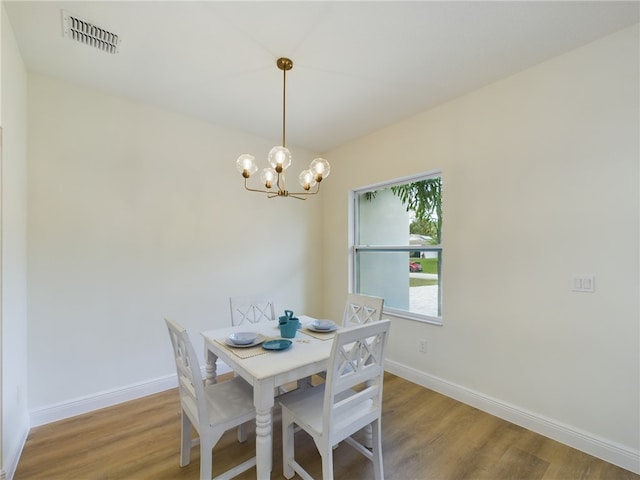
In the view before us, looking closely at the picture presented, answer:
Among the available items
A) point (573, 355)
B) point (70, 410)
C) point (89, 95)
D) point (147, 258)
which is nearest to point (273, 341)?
point (147, 258)

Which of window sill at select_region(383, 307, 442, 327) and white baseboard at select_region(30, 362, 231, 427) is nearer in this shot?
white baseboard at select_region(30, 362, 231, 427)

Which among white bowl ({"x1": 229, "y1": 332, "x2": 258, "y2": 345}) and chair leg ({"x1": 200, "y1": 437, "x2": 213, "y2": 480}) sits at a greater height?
white bowl ({"x1": 229, "y1": 332, "x2": 258, "y2": 345})

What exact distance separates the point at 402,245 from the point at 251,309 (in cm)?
174

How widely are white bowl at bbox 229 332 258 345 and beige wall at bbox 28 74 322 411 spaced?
1299 millimetres

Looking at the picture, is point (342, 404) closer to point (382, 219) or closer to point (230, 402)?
point (230, 402)

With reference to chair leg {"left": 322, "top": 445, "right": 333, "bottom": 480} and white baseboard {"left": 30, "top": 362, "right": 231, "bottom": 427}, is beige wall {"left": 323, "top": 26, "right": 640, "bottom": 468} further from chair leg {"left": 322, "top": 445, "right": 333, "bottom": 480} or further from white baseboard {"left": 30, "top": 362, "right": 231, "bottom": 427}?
white baseboard {"left": 30, "top": 362, "right": 231, "bottom": 427}

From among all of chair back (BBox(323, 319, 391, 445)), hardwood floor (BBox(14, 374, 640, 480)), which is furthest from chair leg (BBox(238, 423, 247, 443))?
chair back (BBox(323, 319, 391, 445))

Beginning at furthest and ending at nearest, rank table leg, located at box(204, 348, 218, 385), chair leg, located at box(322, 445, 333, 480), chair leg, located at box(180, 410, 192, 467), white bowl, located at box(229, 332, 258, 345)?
1. table leg, located at box(204, 348, 218, 385)
2. white bowl, located at box(229, 332, 258, 345)
3. chair leg, located at box(180, 410, 192, 467)
4. chair leg, located at box(322, 445, 333, 480)

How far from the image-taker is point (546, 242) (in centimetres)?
220

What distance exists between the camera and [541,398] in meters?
2.22

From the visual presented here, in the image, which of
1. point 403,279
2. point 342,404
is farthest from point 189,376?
point 403,279

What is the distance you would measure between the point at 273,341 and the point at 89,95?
102 inches

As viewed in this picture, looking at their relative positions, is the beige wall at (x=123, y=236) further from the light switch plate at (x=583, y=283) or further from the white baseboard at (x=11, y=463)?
the light switch plate at (x=583, y=283)

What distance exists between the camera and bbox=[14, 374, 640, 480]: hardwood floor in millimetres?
1818
